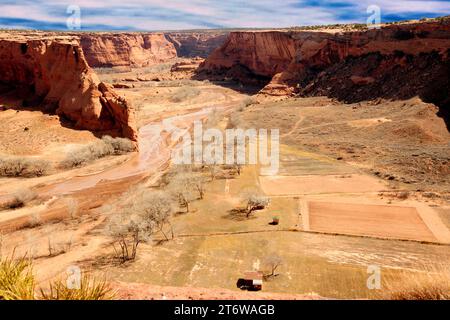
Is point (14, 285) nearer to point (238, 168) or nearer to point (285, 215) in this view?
point (285, 215)

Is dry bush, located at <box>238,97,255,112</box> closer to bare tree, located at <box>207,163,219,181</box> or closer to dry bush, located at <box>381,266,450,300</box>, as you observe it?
bare tree, located at <box>207,163,219,181</box>

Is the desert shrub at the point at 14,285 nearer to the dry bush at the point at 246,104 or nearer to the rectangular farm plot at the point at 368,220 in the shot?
the rectangular farm plot at the point at 368,220

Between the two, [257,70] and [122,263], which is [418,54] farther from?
[122,263]

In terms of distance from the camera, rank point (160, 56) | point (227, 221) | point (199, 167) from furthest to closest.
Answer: point (160, 56) < point (199, 167) < point (227, 221)

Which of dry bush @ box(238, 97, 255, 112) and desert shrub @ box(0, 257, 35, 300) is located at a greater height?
desert shrub @ box(0, 257, 35, 300)

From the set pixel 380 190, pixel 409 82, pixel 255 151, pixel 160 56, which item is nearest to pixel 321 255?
pixel 380 190

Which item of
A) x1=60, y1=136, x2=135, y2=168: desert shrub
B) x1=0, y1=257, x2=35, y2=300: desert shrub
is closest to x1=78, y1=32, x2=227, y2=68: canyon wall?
x1=60, y1=136, x2=135, y2=168: desert shrub

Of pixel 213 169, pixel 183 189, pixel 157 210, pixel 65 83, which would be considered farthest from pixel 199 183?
pixel 65 83
